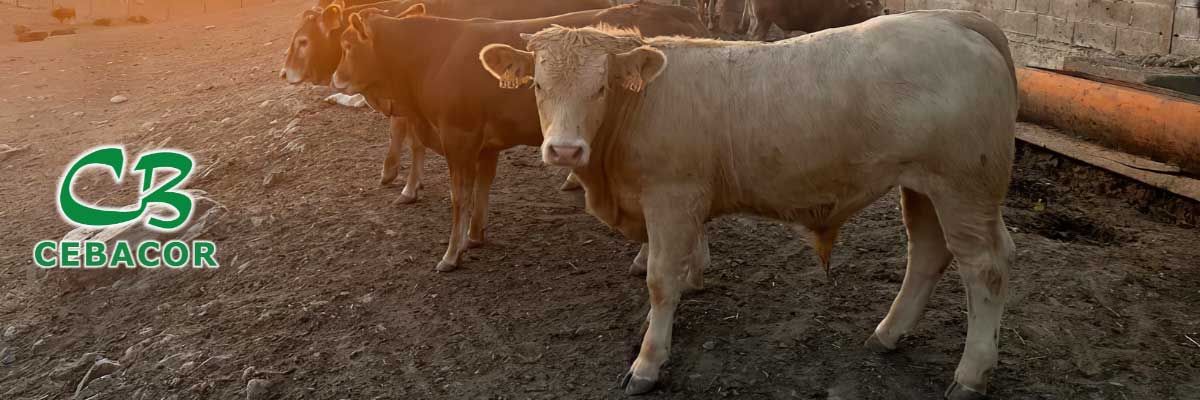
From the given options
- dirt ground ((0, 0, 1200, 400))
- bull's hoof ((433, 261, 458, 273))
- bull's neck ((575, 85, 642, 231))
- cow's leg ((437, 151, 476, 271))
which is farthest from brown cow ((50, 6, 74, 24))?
bull's neck ((575, 85, 642, 231))

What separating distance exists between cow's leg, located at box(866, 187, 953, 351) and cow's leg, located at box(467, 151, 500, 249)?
2773mm

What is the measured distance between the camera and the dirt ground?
5.09 meters

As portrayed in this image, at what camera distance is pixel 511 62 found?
4.89m

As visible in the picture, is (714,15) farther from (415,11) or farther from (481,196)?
(481,196)

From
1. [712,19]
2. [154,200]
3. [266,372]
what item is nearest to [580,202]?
[266,372]

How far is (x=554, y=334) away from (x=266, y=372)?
148 cm

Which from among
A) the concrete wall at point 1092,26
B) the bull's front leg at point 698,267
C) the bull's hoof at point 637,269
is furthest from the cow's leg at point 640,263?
the concrete wall at point 1092,26

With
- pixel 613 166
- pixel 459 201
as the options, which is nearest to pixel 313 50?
pixel 459 201

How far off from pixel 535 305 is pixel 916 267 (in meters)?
2.08

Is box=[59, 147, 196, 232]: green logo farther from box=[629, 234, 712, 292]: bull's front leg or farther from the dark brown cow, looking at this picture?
the dark brown cow

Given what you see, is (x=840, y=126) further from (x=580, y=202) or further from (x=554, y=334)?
(x=580, y=202)

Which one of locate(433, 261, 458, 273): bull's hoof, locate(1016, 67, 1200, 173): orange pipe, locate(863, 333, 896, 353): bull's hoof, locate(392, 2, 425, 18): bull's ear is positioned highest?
locate(392, 2, 425, 18): bull's ear

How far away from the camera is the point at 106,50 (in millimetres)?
16875

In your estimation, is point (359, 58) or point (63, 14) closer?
point (359, 58)
